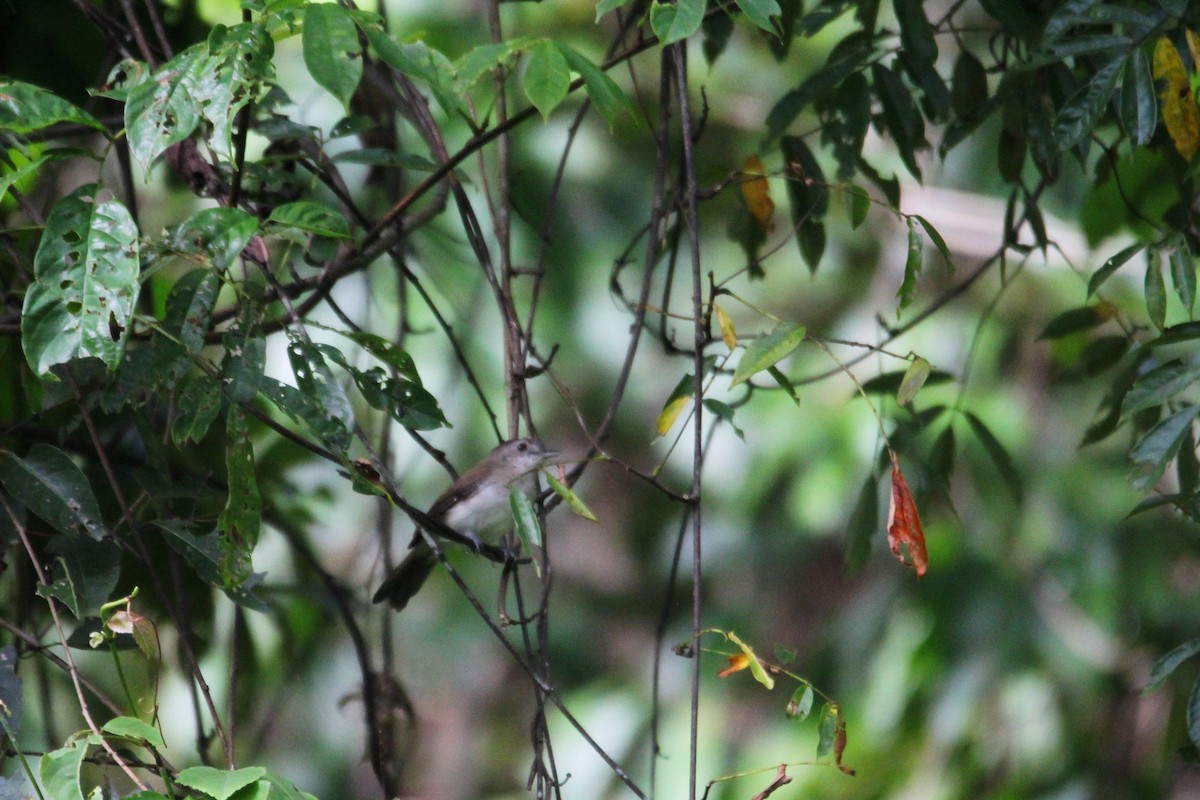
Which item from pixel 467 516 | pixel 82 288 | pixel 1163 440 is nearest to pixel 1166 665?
pixel 1163 440

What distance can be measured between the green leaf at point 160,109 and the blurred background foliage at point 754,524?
5.90 feet

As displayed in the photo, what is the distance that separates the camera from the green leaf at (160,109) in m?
1.52

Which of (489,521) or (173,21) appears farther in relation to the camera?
(489,521)

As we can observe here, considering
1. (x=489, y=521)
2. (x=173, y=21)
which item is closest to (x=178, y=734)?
(x=489, y=521)

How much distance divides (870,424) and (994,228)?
36.2 inches

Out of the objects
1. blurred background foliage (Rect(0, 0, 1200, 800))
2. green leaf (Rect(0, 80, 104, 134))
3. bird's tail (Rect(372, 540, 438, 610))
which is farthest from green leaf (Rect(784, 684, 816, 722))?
blurred background foliage (Rect(0, 0, 1200, 800))

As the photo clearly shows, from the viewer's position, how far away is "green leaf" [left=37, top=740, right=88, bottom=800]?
4.90 ft

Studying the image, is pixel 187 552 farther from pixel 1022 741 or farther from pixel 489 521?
pixel 1022 741

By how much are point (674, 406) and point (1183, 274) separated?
89 centimetres

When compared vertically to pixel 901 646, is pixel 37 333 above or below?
above

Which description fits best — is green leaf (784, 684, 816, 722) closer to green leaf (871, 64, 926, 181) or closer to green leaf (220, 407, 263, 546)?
green leaf (220, 407, 263, 546)

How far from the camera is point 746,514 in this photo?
15.5 ft

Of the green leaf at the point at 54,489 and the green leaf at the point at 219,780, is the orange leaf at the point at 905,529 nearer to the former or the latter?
the green leaf at the point at 219,780

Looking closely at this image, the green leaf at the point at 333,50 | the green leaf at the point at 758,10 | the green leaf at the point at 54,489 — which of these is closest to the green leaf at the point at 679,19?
the green leaf at the point at 758,10
